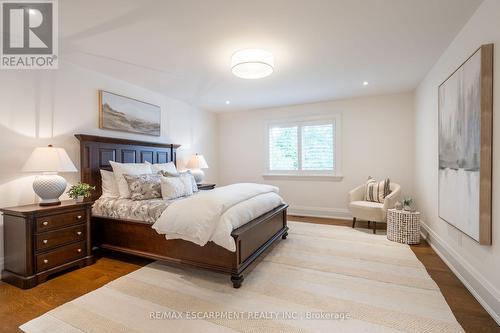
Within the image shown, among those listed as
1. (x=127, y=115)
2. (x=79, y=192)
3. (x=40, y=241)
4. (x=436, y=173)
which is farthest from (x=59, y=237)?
(x=436, y=173)

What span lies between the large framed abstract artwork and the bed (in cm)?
194

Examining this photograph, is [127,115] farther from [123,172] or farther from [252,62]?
[252,62]

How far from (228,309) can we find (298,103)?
4389 mm

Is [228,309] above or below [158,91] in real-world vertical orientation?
below

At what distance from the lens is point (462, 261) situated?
2385mm

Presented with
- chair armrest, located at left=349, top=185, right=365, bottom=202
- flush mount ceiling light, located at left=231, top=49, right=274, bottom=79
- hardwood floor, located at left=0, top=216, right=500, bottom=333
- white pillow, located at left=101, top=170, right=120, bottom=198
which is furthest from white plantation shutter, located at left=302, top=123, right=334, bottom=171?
white pillow, located at left=101, top=170, right=120, bottom=198

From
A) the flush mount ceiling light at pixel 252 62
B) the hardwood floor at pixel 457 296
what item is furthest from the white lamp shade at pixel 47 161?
the hardwood floor at pixel 457 296

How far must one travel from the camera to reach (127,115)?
12.8ft

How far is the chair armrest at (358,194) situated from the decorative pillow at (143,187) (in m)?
3.29

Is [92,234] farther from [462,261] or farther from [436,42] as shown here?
[436,42]

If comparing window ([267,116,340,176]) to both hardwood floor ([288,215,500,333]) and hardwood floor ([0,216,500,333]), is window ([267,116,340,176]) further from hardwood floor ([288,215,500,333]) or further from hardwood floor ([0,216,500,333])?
hardwood floor ([0,216,500,333])

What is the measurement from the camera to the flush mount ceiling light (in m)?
2.67

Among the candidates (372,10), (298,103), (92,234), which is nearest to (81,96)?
(92,234)

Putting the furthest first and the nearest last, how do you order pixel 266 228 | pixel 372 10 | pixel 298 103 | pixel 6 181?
pixel 298 103 → pixel 266 228 → pixel 6 181 → pixel 372 10
